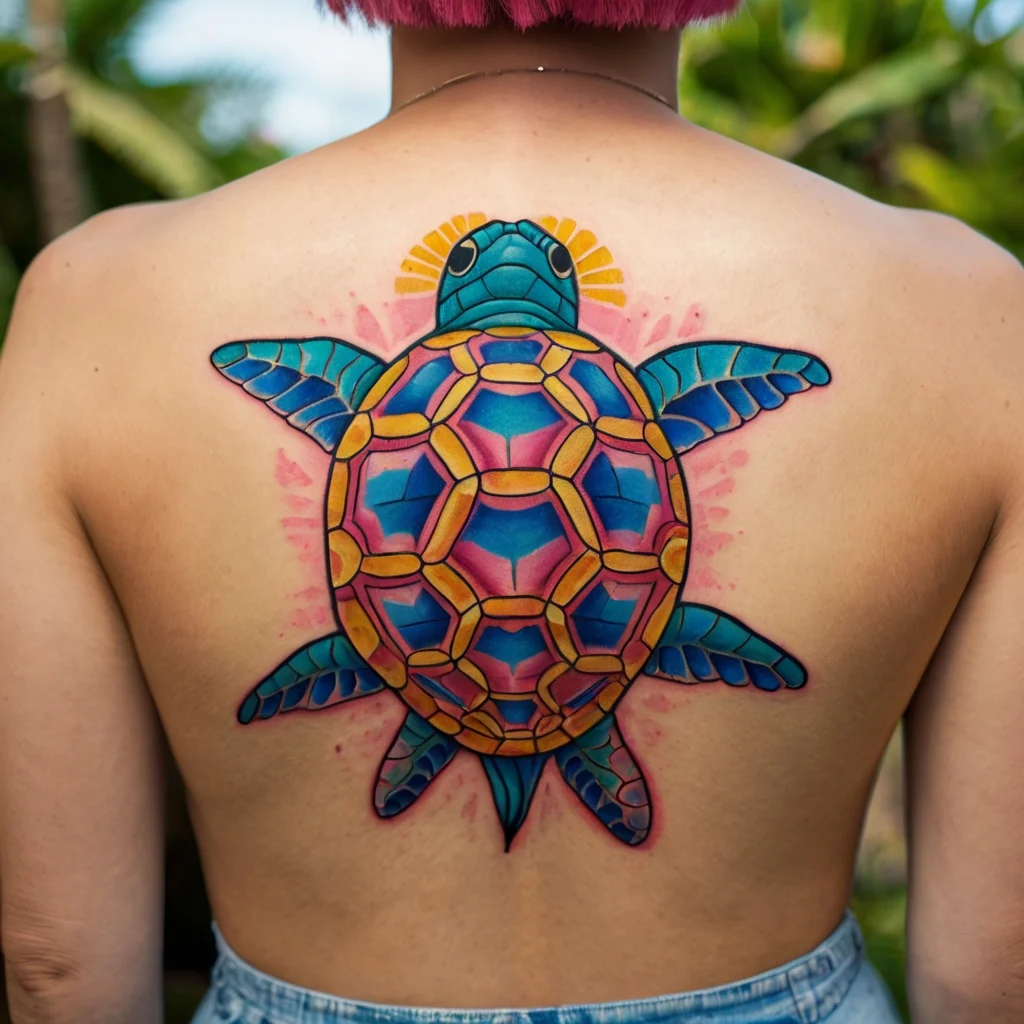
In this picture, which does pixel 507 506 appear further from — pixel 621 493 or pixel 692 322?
pixel 692 322

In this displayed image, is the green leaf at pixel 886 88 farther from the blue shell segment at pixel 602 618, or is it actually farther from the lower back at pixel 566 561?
the blue shell segment at pixel 602 618

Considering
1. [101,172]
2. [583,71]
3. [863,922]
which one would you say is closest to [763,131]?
[101,172]

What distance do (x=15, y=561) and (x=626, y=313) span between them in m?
0.69

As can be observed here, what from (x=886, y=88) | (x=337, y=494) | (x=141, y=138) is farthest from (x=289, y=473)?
(x=886, y=88)

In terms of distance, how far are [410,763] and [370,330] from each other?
441mm

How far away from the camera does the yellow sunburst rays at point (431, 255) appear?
3.88 feet

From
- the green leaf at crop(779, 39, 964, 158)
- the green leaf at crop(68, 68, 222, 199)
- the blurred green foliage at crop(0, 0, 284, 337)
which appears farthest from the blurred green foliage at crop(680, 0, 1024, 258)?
the green leaf at crop(68, 68, 222, 199)

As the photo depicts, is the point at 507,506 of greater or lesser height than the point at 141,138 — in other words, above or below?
below

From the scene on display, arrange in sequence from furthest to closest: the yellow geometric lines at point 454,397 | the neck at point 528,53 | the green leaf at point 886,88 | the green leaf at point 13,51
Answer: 1. the green leaf at point 886,88
2. the green leaf at point 13,51
3. the neck at point 528,53
4. the yellow geometric lines at point 454,397

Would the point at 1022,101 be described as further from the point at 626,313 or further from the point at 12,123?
the point at 626,313

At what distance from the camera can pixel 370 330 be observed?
1.18 metres

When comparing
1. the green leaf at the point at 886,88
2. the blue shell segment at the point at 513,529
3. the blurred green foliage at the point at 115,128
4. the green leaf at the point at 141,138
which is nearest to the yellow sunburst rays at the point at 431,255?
the blue shell segment at the point at 513,529

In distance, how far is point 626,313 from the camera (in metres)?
1.18

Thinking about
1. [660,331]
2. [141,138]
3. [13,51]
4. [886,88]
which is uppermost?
[886,88]
